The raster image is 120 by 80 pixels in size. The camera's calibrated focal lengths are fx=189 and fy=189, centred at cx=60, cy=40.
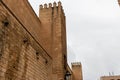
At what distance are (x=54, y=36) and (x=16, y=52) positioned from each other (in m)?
6.61

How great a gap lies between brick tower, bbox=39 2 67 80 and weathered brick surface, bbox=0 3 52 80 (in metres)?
2.80

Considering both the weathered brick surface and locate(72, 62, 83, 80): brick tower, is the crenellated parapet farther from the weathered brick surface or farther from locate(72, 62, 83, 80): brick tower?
locate(72, 62, 83, 80): brick tower

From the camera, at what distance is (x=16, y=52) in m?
7.08

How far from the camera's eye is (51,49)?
13.1 meters

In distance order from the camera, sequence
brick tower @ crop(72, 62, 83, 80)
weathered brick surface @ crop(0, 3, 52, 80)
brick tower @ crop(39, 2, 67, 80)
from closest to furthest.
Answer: weathered brick surface @ crop(0, 3, 52, 80)
brick tower @ crop(39, 2, 67, 80)
brick tower @ crop(72, 62, 83, 80)

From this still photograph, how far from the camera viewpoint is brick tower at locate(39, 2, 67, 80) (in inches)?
487

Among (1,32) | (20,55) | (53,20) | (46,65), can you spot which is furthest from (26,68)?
(53,20)

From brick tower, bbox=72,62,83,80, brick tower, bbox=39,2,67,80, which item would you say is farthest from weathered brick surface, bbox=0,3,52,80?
brick tower, bbox=72,62,83,80

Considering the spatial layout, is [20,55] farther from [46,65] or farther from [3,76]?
[46,65]

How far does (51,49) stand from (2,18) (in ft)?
23.1

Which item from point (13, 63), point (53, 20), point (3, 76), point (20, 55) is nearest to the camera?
point (3, 76)

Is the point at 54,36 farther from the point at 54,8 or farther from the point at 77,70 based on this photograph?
the point at 77,70

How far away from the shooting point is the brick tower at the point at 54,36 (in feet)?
40.6

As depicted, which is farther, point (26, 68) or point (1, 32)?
point (26, 68)
